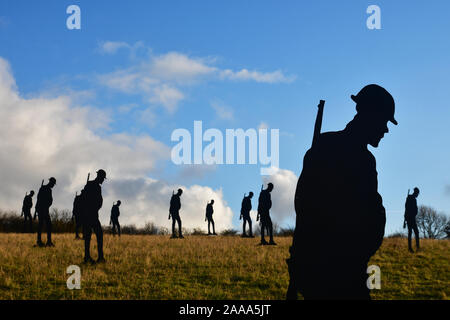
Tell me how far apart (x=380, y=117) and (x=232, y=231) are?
36628 mm

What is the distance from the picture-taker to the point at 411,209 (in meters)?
20.5

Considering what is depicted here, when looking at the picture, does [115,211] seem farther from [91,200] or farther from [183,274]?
[183,274]

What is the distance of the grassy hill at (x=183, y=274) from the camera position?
12.1 metres

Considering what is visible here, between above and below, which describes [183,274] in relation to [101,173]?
below

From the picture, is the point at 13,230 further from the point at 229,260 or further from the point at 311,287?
the point at 311,287

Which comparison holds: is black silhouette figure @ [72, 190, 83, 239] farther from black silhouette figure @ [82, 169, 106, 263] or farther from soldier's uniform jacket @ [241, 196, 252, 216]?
soldier's uniform jacket @ [241, 196, 252, 216]

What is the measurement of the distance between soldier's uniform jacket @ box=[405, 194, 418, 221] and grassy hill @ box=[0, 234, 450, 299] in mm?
1586

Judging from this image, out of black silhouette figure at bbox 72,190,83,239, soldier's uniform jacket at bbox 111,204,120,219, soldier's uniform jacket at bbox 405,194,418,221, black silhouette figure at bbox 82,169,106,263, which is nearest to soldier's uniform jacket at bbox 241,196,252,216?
soldier's uniform jacket at bbox 111,204,120,219

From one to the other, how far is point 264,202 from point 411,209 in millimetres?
6254

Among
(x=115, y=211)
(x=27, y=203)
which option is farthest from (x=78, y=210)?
(x=115, y=211)

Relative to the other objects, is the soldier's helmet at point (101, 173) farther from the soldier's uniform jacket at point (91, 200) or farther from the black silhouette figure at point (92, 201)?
the soldier's uniform jacket at point (91, 200)

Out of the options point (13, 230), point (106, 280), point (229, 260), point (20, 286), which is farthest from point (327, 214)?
point (13, 230)

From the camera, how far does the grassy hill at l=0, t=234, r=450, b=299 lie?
39.6 feet

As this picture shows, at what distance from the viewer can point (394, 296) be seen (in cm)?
1239
